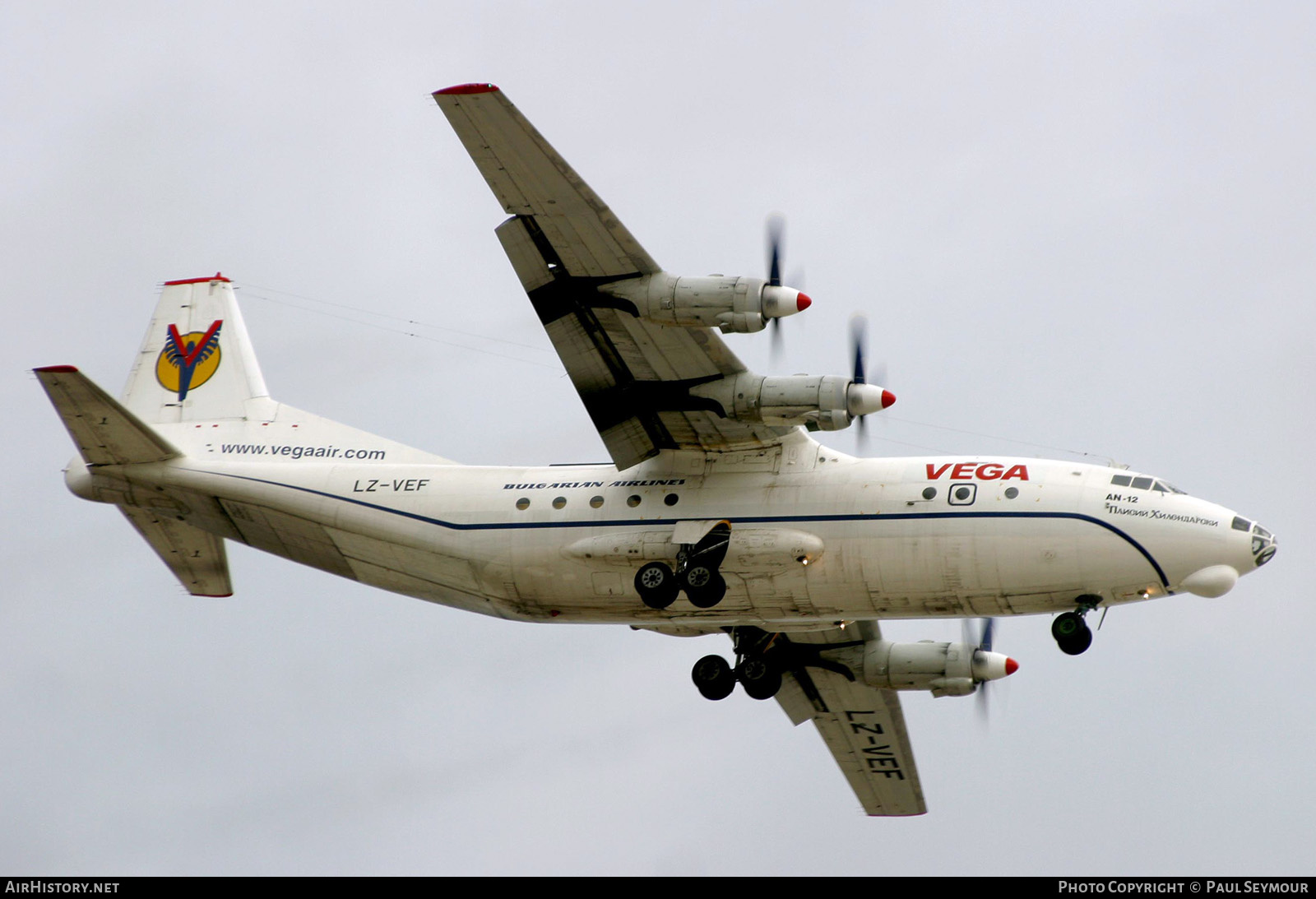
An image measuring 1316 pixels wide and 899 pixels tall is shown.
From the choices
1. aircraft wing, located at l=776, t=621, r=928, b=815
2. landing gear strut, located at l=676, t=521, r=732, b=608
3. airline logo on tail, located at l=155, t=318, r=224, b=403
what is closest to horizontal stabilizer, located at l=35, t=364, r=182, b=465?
airline logo on tail, located at l=155, t=318, r=224, b=403

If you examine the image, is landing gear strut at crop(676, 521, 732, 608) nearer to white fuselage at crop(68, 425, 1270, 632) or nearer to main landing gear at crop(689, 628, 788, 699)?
white fuselage at crop(68, 425, 1270, 632)

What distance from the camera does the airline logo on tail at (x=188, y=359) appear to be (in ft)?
90.3

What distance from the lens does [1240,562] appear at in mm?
21719

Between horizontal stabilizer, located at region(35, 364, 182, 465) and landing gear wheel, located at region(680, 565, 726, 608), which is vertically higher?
horizontal stabilizer, located at region(35, 364, 182, 465)

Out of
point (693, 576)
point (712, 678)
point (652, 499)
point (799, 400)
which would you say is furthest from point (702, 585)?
point (712, 678)

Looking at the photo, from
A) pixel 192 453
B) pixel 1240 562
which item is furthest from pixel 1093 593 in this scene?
pixel 192 453

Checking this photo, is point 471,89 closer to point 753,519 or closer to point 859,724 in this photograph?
point 753,519

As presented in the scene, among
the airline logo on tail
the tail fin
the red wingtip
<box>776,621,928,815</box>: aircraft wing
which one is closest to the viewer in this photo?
the red wingtip

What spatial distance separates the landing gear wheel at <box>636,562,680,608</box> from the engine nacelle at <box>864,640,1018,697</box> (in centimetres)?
618

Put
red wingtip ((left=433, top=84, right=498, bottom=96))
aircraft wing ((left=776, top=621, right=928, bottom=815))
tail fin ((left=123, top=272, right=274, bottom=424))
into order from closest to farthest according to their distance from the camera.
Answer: red wingtip ((left=433, top=84, right=498, bottom=96)), tail fin ((left=123, top=272, right=274, bottom=424)), aircraft wing ((left=776, top=621, right=928, bottom=815))

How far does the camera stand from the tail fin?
27.1 m

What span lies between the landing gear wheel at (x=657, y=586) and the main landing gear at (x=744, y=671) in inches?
136

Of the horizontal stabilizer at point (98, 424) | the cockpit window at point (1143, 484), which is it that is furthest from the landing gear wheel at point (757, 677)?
the horizontal stabilizer at point (98, 424)

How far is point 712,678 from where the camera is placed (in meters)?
26.1
